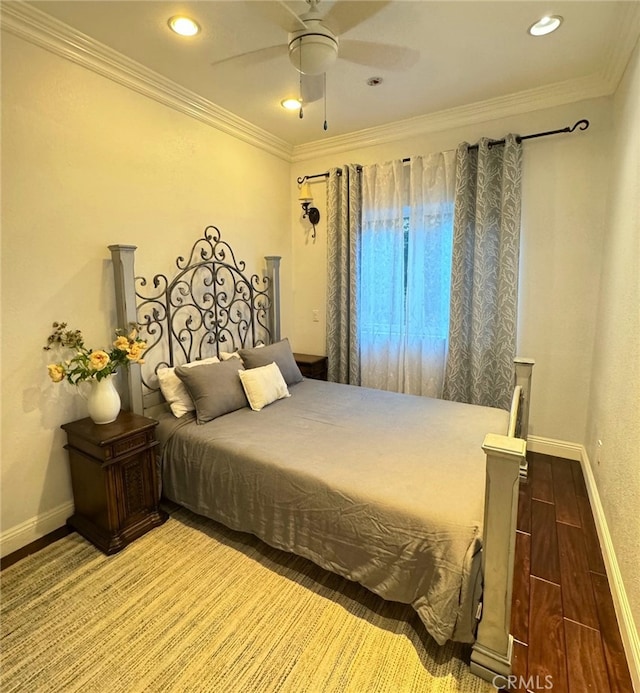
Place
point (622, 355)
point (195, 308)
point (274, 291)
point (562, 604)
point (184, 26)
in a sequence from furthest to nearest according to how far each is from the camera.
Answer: point (274, 291), point (195, 308), point (184, 26), point (622, 355), point (562, 604)

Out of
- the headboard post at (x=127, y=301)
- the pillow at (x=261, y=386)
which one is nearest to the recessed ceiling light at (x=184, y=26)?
the headboard post at (x=127, y=301)

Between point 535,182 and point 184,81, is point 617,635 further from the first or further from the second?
point 184,81

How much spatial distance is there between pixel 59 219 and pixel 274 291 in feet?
6.39

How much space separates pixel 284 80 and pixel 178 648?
3413mm

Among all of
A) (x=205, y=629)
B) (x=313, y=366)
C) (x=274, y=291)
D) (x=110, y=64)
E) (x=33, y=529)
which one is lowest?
(x=205, y=629)

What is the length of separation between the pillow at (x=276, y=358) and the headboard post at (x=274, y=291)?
42cm

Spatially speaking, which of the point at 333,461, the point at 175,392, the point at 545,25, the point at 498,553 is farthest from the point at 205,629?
the point at 545,25

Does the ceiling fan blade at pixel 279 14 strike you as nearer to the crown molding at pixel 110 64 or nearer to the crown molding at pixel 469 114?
the crown molding at pixel 110 64

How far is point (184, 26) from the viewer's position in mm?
2133

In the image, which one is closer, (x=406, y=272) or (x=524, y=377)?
(x=524, y=377)

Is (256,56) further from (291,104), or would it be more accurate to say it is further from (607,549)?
(607,549)

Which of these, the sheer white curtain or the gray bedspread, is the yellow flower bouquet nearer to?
the gray bedspread

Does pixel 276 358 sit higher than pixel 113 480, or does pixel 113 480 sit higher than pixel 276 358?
pixel 276 358

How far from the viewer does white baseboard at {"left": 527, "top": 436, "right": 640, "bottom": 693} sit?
1490 millimetres
